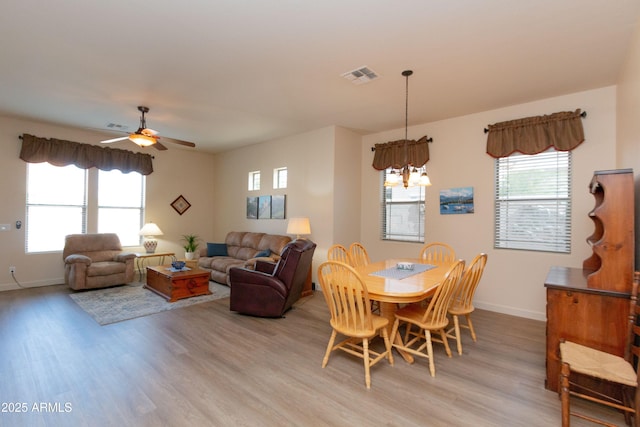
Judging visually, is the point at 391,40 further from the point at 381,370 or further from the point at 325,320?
the point at 325,320

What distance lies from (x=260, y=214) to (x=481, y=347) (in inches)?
192

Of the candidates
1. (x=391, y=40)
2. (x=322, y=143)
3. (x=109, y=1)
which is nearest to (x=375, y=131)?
(x=322, y=143)

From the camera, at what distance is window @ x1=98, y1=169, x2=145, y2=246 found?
20.5 feet

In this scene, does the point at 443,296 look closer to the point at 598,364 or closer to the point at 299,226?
the point at 598,364

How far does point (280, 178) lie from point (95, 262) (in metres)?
3.77

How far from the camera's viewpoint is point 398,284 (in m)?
2.73

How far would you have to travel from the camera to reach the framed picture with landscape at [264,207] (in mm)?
6562

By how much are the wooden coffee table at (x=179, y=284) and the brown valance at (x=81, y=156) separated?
102 inches

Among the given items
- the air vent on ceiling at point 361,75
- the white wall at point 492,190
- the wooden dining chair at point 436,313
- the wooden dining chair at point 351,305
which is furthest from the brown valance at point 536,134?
the wooden dining chair at point 351,305

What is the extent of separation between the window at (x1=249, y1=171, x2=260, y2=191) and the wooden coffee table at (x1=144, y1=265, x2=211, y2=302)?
2544 mm

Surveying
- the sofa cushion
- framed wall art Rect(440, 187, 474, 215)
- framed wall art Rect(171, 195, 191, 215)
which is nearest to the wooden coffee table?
the sofa cushion

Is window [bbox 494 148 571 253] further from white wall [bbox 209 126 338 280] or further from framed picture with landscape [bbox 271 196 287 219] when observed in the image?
framed picture with landscape [bbox 271 196 287 219]

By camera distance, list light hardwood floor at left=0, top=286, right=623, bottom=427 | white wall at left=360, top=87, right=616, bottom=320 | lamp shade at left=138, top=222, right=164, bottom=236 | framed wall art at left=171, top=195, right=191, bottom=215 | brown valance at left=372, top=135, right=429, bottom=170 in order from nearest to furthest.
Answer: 1. light hardwood floor at left=0, top=286, right=623, bottom=427
2. white wall at left=360, top=87, right=616, bottom=320
3. brown valance at left=372, top=135, right=429, bottom=170
4. lamp shade at left=138, top=222, right=164, bottom=236
5. framed wall art at left=171, top=195, right=191, bottom=215

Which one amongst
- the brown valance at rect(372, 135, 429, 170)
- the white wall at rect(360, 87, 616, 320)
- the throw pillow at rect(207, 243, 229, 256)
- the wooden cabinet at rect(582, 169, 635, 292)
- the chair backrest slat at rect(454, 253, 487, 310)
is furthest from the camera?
the throw pillow at rect(207, 243, 229, 256)
